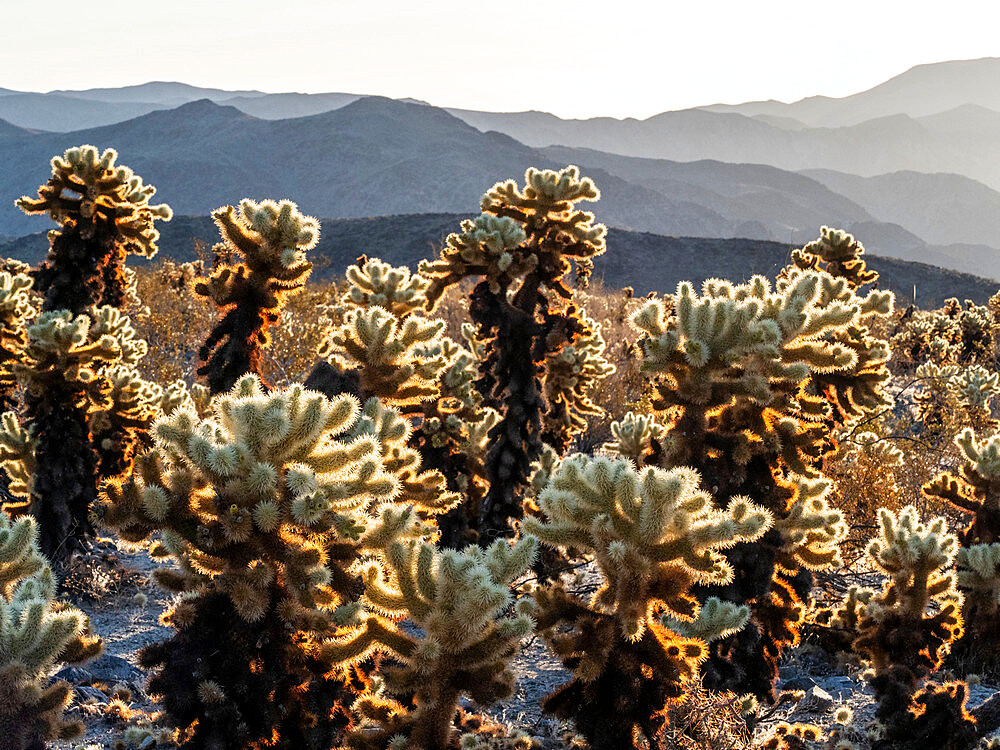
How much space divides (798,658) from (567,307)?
9.82ft

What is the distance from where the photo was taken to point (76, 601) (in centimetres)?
550

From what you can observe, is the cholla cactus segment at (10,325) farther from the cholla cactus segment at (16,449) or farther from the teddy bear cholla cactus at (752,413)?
the teddy bear cholla cactus at (752,413)

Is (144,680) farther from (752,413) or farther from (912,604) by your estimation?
(912,604)

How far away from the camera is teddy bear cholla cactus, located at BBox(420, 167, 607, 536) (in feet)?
18.5

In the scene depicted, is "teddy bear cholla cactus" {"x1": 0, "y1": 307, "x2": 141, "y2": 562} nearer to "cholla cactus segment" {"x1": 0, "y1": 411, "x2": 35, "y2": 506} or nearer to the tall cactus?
"cholla cactus segment" {"x1": 0, "y1": 411, "x2": 35, "y2": 506}

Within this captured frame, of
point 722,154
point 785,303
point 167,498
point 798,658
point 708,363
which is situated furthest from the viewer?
point 722,154

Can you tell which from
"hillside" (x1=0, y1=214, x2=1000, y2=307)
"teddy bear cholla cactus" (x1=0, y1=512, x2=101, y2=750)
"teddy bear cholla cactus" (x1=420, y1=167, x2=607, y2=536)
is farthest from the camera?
"hillside" (x1=0, y1=214, x2=1000, y2=307)

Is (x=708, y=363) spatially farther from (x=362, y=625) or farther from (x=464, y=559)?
(x=362, y=625)

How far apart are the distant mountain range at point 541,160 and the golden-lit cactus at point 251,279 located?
68.4 meters

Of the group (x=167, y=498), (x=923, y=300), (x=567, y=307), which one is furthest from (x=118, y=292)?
(x=923, y=300)

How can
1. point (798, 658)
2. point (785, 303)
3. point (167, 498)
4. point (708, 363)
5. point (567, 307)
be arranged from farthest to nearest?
1. point (567, 307)
2. point (798, 658)
3. point (785, 303)
4. point (708, 363)
5. point (167, 498)

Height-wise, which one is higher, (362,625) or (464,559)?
(464,559)

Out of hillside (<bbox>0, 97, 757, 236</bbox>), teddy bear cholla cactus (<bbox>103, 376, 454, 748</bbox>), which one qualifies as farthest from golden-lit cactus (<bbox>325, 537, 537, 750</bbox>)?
hillside (<bbox>0, 97, 757, 236</bbox>)

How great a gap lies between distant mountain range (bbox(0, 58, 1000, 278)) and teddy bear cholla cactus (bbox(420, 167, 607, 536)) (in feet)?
218
